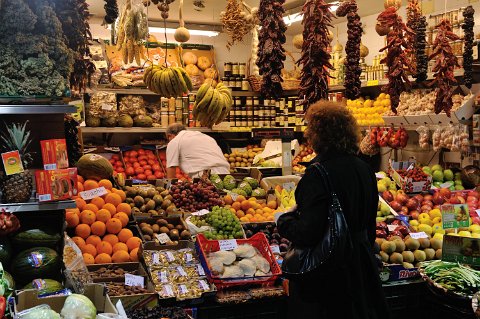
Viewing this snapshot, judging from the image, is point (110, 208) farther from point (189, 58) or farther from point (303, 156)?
point (189, 58)

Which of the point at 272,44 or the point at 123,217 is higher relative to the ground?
the point at 272,44

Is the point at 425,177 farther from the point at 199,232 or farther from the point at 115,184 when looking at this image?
the point at 115,184

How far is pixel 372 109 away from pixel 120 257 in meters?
4.94

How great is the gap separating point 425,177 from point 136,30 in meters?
3.09

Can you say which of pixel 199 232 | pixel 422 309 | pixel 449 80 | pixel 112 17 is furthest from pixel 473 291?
pixel 112 17

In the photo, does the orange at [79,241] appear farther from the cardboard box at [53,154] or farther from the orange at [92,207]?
the cardboard box at [53,154]

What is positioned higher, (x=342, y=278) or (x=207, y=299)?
(x=342, y=278)

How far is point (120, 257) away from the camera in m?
3.94

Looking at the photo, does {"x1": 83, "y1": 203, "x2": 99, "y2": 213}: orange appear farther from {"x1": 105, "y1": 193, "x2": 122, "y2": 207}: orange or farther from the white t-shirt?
the white t-shirt

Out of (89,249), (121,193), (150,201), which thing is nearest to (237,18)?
(150,201)

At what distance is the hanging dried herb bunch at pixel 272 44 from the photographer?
4871mm

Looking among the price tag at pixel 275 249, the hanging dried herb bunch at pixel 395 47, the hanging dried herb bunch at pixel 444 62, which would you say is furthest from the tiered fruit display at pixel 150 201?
the hanging dried herb bunch at pixel 444 62

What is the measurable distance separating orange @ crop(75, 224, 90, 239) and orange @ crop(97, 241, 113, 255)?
0.12 metres

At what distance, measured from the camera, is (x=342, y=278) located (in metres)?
3.11
